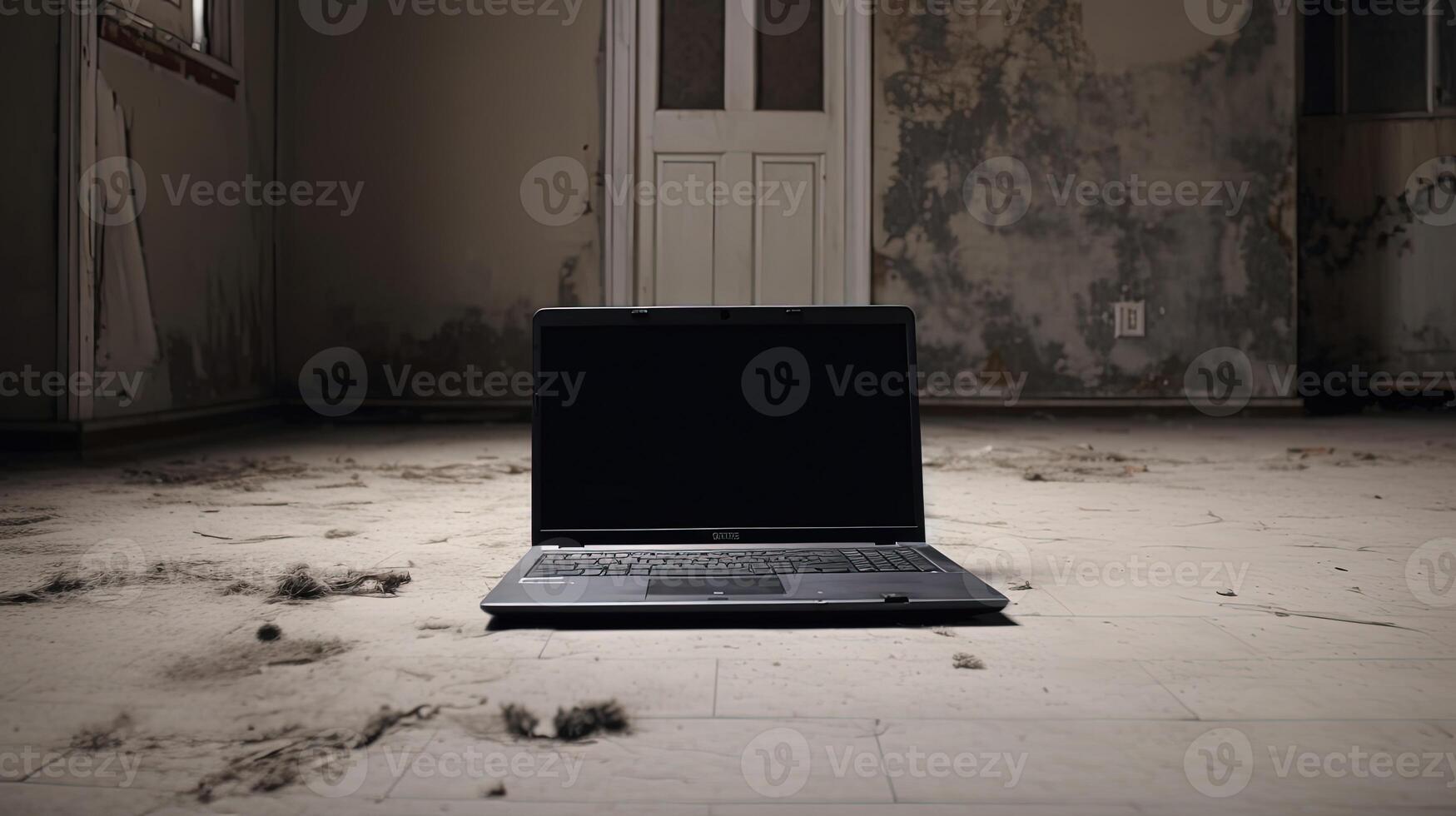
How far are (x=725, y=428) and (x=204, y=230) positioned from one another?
3.02 m

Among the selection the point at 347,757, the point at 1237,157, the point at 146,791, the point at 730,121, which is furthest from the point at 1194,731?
the point at 1237,157

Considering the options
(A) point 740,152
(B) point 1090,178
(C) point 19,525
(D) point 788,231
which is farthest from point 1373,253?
(C) point 19,525

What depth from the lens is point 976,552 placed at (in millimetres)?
1519

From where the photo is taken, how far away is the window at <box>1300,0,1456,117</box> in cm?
448

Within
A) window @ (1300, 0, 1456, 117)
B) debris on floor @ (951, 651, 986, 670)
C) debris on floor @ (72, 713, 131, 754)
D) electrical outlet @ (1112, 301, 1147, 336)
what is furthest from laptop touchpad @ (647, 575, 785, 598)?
window @ (1300, 0, 1456, 117)

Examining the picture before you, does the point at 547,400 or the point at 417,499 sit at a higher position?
the point at 547,400

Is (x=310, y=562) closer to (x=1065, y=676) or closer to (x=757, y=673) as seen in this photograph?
(x=757, y=673)

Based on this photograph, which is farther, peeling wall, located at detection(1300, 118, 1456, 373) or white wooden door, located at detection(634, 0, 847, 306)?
peeling wall, located at detection(1300, 118, 1456, 373)

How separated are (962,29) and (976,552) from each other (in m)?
3.26

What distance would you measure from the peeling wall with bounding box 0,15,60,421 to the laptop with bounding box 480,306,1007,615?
2344mm

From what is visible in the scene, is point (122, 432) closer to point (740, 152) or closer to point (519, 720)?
point (740, 152)

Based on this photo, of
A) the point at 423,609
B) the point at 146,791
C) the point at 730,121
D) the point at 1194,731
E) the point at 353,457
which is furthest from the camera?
the point at 730,121

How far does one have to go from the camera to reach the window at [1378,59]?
14.7ft

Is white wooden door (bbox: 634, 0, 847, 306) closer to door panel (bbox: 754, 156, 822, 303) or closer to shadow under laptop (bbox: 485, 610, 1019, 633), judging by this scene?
door panel (bbox: 754, 156, 822, 303)
